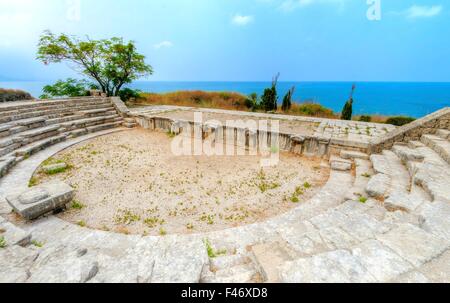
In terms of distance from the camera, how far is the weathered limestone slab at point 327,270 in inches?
70.0

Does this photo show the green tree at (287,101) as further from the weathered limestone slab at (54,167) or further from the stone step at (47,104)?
the weathered limestone slab at (54,167)

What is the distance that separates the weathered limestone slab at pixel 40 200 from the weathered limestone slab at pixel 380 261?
4538 mm

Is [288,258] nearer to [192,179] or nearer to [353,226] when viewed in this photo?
[353,226]

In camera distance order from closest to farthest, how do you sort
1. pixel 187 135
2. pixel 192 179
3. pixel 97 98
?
pixel 192 179 → pixel 187 135 → pixel 97 98

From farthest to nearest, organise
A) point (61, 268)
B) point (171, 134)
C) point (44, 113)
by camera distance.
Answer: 1. point (171, 134)
2. point (44, 113)
3. point (61, 268)

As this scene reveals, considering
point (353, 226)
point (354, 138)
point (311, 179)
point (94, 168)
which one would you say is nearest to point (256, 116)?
point (354, 138)

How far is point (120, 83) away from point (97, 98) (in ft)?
8.01

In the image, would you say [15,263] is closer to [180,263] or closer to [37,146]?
[180,263]

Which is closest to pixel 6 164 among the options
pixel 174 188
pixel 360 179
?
pixel 174 188

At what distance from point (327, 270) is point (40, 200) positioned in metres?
4.35

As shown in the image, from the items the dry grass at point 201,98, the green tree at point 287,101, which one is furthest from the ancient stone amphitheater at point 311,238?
the dry grass at point 201,98

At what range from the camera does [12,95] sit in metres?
10.7

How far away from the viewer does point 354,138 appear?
6.64 meters
